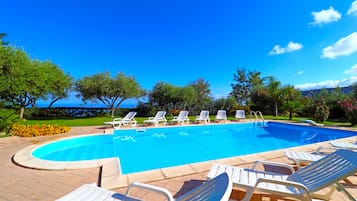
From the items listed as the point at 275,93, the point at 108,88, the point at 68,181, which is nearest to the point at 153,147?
the point at 68,181

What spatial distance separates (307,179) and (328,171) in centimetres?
26

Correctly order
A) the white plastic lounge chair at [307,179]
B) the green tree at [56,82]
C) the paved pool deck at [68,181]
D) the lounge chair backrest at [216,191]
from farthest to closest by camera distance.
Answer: the green tree at [56,82], the paved pool deck at [68,181], the white plastic lounge chair at [307,179], the lounge chair backrest at [216,191]

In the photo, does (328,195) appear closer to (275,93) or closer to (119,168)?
(119,168)

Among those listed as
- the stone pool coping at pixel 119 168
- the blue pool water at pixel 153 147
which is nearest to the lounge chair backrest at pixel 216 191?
the stone pool coping at pixel 119 168

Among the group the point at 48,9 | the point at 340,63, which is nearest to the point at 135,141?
the point at 48,9

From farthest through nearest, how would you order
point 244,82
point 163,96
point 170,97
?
1. point 244,82
2. point 163,96
3. point 170,97

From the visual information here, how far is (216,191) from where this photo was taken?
1364mm

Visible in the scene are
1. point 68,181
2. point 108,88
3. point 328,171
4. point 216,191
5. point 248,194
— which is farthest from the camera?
point 108,88

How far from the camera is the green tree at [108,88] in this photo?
609 inches

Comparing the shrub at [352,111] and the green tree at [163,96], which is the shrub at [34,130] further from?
the shrub at [352,111]

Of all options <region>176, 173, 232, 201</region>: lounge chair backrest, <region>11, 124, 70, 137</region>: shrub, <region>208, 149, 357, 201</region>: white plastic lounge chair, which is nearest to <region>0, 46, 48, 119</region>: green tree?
<region>11, 124, 70, 137</region>: shrub

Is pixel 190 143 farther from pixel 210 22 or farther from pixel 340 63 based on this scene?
pixel 340 63

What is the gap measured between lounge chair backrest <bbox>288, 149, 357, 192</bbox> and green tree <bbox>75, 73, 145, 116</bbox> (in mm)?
14944

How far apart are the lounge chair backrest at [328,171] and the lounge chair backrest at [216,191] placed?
4.46 ft
